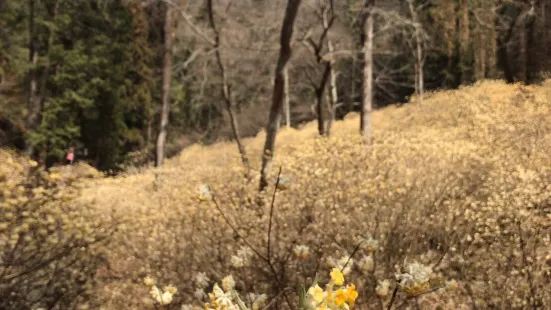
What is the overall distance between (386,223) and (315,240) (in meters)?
0.63

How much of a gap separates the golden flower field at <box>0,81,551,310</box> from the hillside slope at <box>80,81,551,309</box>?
0.7 inches

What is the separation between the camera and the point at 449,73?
2497cm

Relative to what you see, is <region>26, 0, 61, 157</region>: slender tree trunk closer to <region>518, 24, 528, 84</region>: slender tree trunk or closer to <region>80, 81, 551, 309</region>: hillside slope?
<region>80, 81, 551, 309</region>: hillside slope

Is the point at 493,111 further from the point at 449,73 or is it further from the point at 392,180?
the point at 449,73

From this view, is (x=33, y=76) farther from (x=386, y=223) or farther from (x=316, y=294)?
(x=316, y=294)

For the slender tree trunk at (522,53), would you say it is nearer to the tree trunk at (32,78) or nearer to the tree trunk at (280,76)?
the tree trunk at (280,76)

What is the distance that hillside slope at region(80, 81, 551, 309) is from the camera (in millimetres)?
3385

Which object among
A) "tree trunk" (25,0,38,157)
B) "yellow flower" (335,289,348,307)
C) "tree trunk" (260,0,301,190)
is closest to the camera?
"yellow flower" (335,289,348,307)

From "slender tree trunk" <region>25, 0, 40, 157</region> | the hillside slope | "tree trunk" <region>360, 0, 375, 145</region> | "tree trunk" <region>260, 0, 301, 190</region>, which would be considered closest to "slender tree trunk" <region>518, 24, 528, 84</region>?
"tree trunk" <region>360, 0, 375, 145</region>

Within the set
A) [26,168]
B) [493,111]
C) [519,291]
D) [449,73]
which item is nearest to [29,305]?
[26,168]

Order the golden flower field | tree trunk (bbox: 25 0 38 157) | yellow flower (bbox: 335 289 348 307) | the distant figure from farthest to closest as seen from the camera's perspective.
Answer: tree trunk (bbox: 25 0 38 157), the distant figure, the golden flower field, yellow flower (bbox: 335 289 348 307)

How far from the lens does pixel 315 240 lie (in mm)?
3938

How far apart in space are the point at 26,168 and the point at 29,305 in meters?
1.28

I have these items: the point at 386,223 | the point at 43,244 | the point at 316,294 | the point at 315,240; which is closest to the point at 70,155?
the point at 43,244
